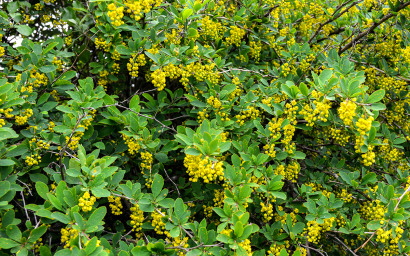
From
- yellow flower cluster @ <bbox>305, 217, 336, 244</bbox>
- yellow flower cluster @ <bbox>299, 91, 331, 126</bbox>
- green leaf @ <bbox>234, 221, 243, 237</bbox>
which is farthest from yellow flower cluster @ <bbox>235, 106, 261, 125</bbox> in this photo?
green leaf @ <bbox>234, 221, 243, 237</bbox>

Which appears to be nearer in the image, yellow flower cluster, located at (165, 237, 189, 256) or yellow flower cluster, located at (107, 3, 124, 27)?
yellow flower cluster, located at (165, 237, 189, 256)

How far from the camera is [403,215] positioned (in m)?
2.23

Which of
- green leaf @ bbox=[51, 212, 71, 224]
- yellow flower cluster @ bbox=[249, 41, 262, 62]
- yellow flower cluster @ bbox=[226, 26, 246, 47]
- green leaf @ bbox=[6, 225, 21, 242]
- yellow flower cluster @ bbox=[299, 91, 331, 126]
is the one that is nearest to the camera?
green leaf @ bbox=[51, 212, 71, 224]

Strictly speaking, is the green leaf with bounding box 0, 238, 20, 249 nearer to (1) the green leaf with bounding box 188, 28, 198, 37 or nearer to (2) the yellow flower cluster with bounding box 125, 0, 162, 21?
(2) the yellow flower cluster with bounding box 125, 0, 162, 21

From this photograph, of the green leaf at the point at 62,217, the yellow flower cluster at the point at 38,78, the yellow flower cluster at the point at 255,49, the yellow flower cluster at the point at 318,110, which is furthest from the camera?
the yellow flower cluster at the point at 255,49

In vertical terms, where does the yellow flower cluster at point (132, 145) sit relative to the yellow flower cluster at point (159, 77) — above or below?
below

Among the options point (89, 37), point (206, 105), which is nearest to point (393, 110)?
point (206, 105)

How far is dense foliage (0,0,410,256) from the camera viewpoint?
1.93 meters

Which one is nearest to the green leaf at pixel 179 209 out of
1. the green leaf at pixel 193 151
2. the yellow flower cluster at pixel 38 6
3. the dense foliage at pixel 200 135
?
the dense foliage at pixel 200 135

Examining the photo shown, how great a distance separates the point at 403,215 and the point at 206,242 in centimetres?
136

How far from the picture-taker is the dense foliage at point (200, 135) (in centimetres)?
193

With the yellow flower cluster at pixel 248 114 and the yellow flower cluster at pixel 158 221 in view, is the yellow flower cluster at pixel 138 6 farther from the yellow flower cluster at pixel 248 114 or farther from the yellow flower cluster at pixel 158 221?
the yellow flower cluster at pixel 158 221

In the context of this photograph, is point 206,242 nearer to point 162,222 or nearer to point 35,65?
point 162,222

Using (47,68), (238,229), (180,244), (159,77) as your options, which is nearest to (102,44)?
(47,68)
